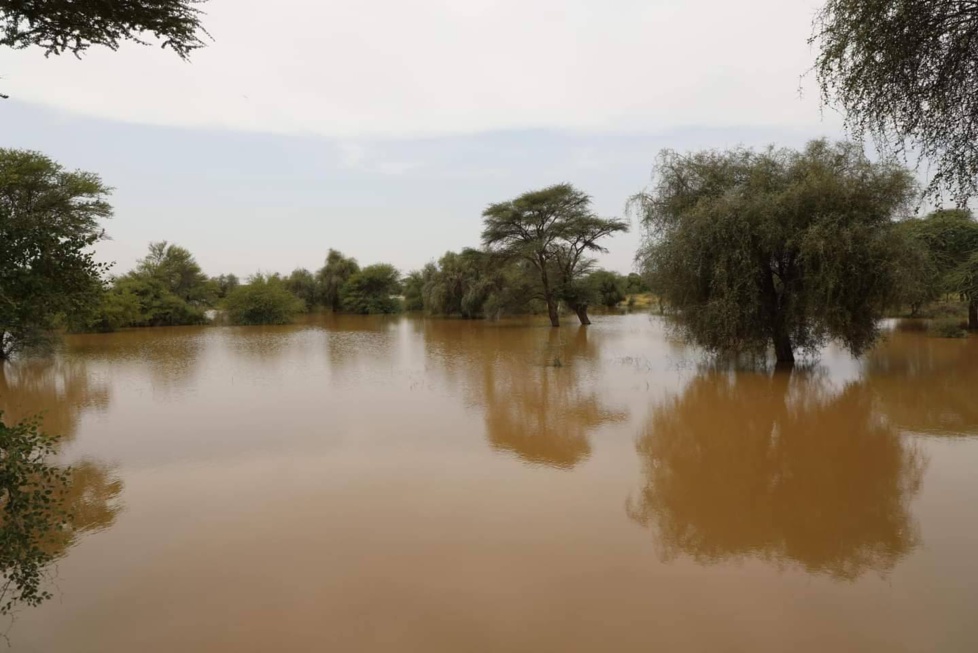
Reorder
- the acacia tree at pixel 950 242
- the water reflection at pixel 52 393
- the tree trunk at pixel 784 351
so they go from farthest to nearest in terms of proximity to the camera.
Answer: the acacia tree at pixel 950 242 < the tree trunk at pixel 784 351 < the water reflection at pixel 52 393

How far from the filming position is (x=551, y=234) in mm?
33344

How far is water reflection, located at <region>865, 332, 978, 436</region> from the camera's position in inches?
405

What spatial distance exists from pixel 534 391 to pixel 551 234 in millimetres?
20891

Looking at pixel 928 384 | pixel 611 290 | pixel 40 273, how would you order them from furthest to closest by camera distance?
pixel 611 290
pixel 928 384
pixel 40 273

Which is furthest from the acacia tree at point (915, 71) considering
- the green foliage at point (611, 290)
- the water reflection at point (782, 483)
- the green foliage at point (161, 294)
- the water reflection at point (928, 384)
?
the green foliage at point (611, 290)

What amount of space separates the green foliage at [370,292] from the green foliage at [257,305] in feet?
50.7

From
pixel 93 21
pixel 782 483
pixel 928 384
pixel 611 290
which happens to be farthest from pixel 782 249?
pixel 611 290

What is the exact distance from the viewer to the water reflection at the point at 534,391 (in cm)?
932

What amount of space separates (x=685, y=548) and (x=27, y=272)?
6.09 meters

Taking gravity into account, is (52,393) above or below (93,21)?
below

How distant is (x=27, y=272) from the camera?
395cm

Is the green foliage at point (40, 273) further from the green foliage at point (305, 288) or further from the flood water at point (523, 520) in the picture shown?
the green foliage at point (305, 288)

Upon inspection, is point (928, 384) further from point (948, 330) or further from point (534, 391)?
point (948, 330)

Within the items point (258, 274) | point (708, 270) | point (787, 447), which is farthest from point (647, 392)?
point (258, 274)
